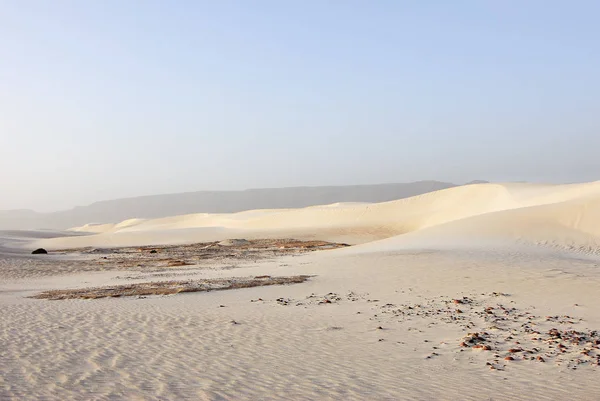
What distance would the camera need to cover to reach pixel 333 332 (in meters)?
9.41

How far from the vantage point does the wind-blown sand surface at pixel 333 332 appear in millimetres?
6328

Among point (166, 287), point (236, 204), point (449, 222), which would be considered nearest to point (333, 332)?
point (166, 287)

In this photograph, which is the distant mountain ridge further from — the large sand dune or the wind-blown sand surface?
the wind-blown sand surface

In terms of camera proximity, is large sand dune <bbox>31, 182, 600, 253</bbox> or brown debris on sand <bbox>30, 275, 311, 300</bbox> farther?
large sand dune <bbox>31, 182, 600, 253</bbox>

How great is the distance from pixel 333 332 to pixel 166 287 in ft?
26.4

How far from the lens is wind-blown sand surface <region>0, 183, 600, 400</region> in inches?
249

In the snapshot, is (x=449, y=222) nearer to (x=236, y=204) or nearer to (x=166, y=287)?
(x=166, y=287)

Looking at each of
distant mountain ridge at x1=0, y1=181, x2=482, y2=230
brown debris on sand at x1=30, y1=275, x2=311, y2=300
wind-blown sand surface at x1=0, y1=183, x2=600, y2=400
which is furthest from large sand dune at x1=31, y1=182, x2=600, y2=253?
distant mountain ridge at x1=0, y1=181, x2=482, y2=230

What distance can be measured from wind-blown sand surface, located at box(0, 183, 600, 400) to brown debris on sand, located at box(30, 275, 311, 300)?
694 millimetres

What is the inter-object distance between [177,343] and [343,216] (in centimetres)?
5108

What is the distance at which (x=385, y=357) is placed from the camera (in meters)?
7.66

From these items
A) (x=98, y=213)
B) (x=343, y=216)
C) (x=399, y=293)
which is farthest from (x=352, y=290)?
(x=98, y=213)

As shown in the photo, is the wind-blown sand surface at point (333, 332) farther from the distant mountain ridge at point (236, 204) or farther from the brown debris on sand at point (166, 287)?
the distant mountain ridge at point (236, 204)

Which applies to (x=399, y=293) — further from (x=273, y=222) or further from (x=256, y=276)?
(x=273, y=222)
